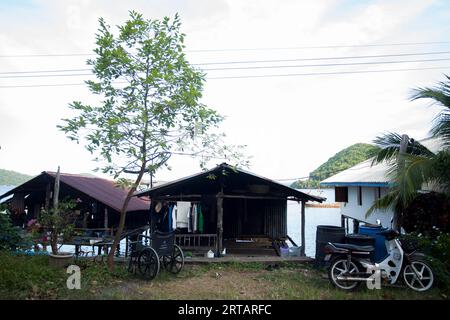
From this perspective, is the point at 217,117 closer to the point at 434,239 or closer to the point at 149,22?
the point at 149,22

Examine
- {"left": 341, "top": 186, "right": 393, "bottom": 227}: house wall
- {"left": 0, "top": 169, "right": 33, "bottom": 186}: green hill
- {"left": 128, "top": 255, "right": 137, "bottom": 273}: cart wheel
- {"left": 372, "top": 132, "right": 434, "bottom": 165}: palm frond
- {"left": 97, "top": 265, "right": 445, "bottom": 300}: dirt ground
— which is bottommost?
{"left": 97, "top": 265, "right": 445, "bottom": 300}: dirt ground

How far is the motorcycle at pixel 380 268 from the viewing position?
6.83 metres

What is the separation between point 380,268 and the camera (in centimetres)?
696

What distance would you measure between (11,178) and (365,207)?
124473 mm

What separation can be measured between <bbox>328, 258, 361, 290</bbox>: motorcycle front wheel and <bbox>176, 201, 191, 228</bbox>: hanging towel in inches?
280

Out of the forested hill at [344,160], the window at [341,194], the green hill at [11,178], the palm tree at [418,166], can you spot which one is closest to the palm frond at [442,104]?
the palm tree at [418,166]

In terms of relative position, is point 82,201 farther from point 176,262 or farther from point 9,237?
point 176,262

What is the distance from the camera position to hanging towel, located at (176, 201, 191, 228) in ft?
43.0

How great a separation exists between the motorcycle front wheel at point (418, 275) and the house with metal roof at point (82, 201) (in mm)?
12521

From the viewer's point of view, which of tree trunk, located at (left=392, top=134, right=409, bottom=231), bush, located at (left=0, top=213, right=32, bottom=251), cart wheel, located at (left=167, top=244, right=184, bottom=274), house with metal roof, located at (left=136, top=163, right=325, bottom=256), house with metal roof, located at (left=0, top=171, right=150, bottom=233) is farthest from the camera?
house with metal roof, located at (left=0, top=171, right=150, bottom=233)

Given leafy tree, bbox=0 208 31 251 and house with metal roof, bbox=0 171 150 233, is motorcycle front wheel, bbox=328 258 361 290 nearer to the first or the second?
leafy tree, bbox=0 208 31 251

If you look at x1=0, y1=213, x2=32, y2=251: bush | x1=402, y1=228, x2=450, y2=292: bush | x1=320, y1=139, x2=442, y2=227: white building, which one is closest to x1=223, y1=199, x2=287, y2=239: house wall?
x1=320, y1=139, x2=442, y2=227: white building
